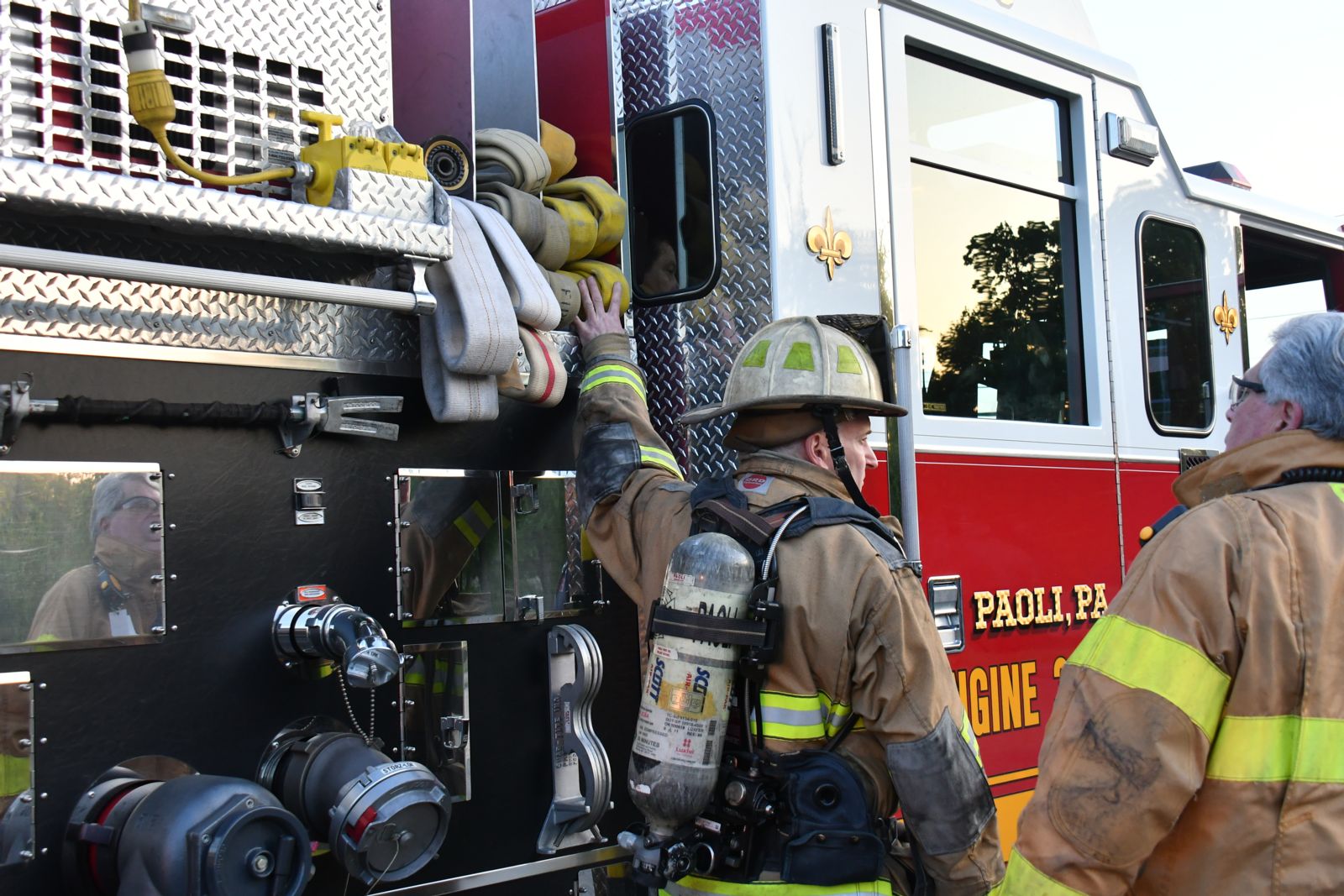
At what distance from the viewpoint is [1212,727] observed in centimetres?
169

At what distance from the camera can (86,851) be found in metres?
2.03

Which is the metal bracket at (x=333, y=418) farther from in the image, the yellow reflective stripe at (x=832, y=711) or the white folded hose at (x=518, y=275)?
the yellow reflective stripe at (x=832, y=711)

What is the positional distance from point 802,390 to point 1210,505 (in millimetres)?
911

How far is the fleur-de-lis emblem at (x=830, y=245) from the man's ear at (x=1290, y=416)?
57.7 inches

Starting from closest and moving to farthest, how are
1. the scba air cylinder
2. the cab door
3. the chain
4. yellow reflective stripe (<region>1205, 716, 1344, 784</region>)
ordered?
1. yellow reflective stripe (<region>1205, 716, 1344, 784</region>)
2. the scba air cylinder
3. the chain
4. the cab door

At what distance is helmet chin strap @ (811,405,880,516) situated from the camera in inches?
100.0

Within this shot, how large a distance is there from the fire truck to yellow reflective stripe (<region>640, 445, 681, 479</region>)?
21 cm

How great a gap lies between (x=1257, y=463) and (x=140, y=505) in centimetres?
173

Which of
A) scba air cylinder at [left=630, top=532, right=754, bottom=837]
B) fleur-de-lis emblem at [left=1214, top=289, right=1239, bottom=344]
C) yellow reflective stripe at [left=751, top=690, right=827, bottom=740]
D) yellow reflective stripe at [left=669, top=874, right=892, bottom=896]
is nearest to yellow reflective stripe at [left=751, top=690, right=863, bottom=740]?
yellow reflective stripe at [left=751, top=690, right=827, bottom=740]

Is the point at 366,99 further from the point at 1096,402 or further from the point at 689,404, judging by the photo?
the point at 1096,402

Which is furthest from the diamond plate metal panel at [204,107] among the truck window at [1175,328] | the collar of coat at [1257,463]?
the truck window at [1175,328]

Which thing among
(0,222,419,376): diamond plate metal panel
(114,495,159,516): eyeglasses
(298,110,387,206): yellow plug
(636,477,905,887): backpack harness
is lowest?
(636,477,905,887): backpack harness

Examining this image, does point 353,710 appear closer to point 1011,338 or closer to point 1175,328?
point 1011,338

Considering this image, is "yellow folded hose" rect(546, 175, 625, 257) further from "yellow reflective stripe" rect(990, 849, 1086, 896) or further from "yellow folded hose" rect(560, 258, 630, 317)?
"yellow reflective stripe" rect(990, 849, 1086, 896)
